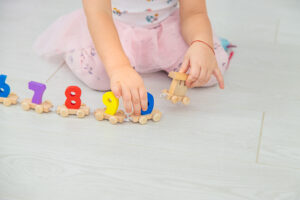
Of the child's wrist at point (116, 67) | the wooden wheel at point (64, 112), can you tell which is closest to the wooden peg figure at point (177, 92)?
the child's wrist at point (116, 67)

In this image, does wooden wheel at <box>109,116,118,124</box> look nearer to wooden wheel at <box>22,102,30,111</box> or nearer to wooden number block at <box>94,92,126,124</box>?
wooden number block at <box>94,92,126,124</box>

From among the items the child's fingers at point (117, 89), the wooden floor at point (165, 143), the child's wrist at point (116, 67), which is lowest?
the wooden floor at point (165, 143)

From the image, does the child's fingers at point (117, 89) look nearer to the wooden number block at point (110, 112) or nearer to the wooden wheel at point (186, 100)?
the wooden number block at point (110, 112)

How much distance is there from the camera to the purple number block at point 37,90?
91cm

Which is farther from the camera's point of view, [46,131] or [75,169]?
[46,131]

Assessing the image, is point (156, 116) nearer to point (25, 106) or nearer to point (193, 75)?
point (193, 75)

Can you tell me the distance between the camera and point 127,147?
84 centimetres

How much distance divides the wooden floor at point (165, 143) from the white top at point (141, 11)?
0.54ft

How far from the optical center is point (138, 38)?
1.15m

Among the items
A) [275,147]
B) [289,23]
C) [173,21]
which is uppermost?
[173,21]

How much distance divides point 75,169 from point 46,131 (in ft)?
0.49

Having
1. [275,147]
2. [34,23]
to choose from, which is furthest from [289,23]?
[34,23]

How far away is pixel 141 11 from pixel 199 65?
0.30m

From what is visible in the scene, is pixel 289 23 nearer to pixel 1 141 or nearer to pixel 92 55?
pixel 92 55
